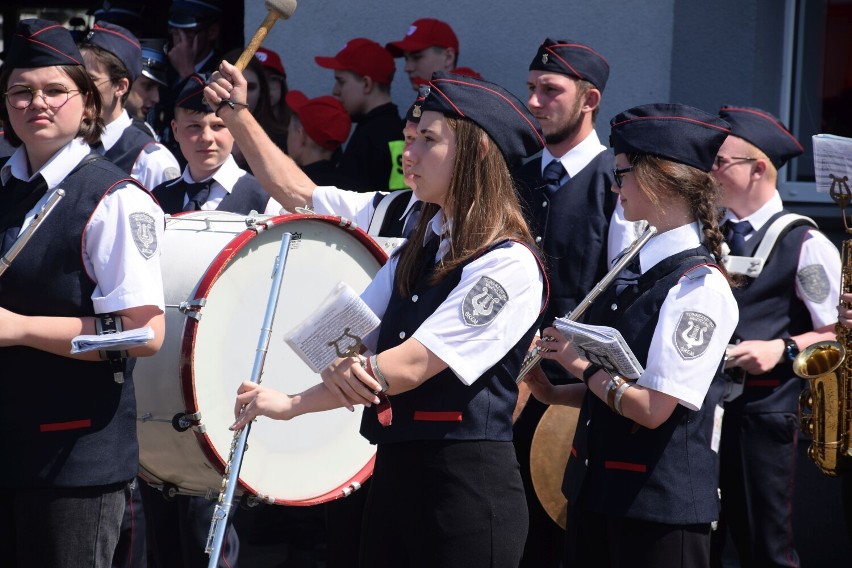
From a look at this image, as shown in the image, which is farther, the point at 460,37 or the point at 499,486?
the point at 460,37

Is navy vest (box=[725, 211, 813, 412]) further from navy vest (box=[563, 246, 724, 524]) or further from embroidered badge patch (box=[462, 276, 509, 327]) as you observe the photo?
embroidered badge patch (box=[462, 276, 509, 327])

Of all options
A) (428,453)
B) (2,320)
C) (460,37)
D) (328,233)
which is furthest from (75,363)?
(460,37)

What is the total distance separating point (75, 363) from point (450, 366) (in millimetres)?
1124

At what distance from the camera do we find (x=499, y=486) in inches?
132

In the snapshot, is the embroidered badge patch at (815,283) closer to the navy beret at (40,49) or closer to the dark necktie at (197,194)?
the dark necktie at (197,194)

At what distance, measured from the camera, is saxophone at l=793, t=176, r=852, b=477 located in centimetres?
454

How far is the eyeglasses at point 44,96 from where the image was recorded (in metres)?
3.80

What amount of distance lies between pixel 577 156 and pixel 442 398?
2.12m

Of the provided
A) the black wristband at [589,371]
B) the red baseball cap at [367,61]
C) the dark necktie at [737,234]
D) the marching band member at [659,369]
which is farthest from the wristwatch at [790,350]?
the red baseball cap at [367,61]

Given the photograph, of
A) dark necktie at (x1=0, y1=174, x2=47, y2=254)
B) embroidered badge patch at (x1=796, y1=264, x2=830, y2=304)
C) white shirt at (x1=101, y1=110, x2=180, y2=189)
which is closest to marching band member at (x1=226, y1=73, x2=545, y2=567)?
dark necktie at (x1=0, y1=174, x2=47, y2=254)

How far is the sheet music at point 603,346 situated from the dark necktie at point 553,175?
1718 mm

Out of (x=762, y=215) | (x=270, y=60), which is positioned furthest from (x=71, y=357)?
(x=270, y=60)

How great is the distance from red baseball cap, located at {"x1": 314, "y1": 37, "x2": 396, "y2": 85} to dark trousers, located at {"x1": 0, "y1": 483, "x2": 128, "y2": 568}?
351 cm

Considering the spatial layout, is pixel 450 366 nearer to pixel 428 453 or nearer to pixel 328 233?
pixel 428 453
